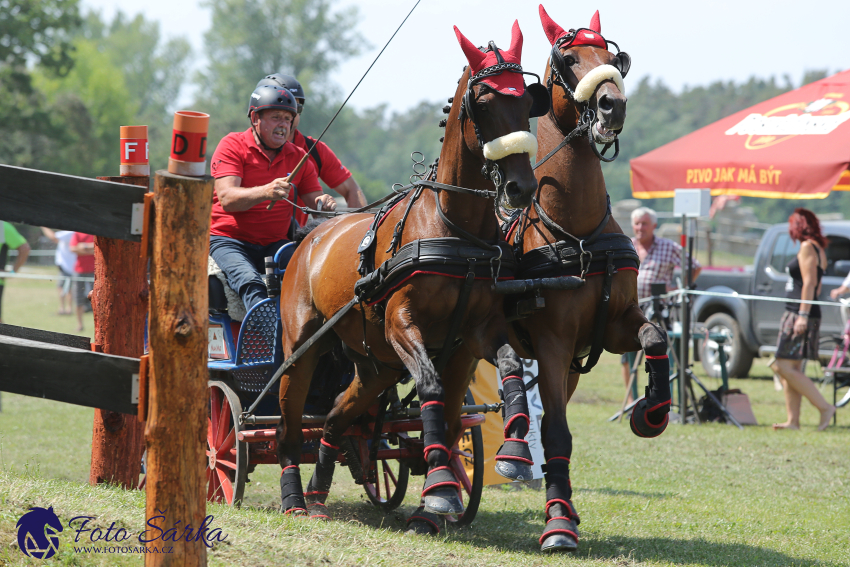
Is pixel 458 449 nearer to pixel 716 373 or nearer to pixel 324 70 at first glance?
pixel 716 373

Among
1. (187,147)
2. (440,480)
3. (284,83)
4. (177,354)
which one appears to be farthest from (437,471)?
(284,83)

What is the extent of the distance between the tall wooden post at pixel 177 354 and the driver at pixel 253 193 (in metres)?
2.47

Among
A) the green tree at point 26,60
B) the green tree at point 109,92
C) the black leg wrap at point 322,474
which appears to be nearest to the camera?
the black leg wrap at point 322,474

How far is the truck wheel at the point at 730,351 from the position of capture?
44.4ft

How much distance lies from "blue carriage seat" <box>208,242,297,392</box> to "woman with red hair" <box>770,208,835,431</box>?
6095mm

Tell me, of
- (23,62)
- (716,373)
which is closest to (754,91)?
(23,62)

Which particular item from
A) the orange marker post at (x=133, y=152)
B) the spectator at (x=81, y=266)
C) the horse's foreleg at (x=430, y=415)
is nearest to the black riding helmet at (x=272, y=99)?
the orange marker post at (x=133, y=152)

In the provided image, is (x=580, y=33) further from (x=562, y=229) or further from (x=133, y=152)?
(x=133, y=152)

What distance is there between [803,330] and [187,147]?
807 centimetres

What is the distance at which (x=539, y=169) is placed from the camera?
4.72 metres

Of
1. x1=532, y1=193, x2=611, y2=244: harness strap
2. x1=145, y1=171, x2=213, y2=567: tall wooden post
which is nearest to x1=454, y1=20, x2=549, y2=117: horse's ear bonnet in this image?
x1=532, y1=193, x2=611, y2=244: harness strap

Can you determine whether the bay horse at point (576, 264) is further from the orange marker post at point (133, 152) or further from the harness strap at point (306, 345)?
the orange marker post at point (133, 152)

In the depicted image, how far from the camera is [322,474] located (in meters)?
5.51

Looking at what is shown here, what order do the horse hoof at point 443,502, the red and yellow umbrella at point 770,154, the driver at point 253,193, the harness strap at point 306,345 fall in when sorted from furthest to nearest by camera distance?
the red and yellow umbrella at point 770,154, the driver at point 253,193, the harness strap at point 306,345, the horse hoof at point 443,502
